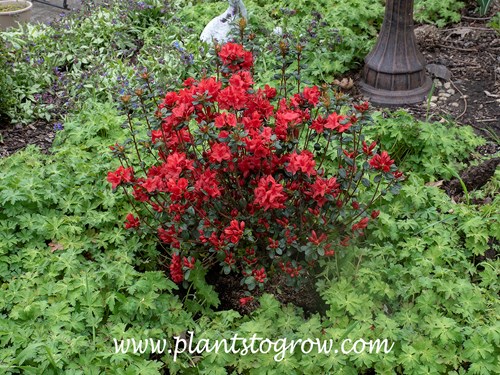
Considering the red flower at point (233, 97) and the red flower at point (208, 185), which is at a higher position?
the red flower at point (233, 97)

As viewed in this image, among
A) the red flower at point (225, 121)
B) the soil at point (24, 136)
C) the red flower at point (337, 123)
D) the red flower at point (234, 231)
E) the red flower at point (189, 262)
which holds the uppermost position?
the red flower at point (225, 121)

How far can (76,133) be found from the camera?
4258mm

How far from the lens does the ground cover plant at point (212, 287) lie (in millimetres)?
2764

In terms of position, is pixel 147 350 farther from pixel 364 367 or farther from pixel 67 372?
pixel 364 367

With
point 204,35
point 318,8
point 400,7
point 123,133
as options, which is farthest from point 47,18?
point 400,7

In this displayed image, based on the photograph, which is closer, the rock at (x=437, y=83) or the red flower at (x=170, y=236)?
the red flower at (x=170, y=236)

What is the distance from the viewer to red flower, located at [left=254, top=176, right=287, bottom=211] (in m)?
2.75

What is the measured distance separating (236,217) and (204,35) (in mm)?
3236

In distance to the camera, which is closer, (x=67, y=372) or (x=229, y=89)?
(x=67, y=372)

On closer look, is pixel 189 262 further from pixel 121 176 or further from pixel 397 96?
pixel 397 96

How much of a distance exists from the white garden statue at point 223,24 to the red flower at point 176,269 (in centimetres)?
306

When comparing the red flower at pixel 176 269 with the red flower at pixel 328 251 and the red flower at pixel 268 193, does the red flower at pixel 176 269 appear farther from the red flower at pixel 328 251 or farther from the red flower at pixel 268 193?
the red flower at pixel 328 251

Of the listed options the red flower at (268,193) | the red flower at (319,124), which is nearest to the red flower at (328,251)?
the red flower at (268,193)

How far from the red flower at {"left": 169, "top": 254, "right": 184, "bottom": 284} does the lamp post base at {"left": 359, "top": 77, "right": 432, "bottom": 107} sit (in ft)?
8.66
